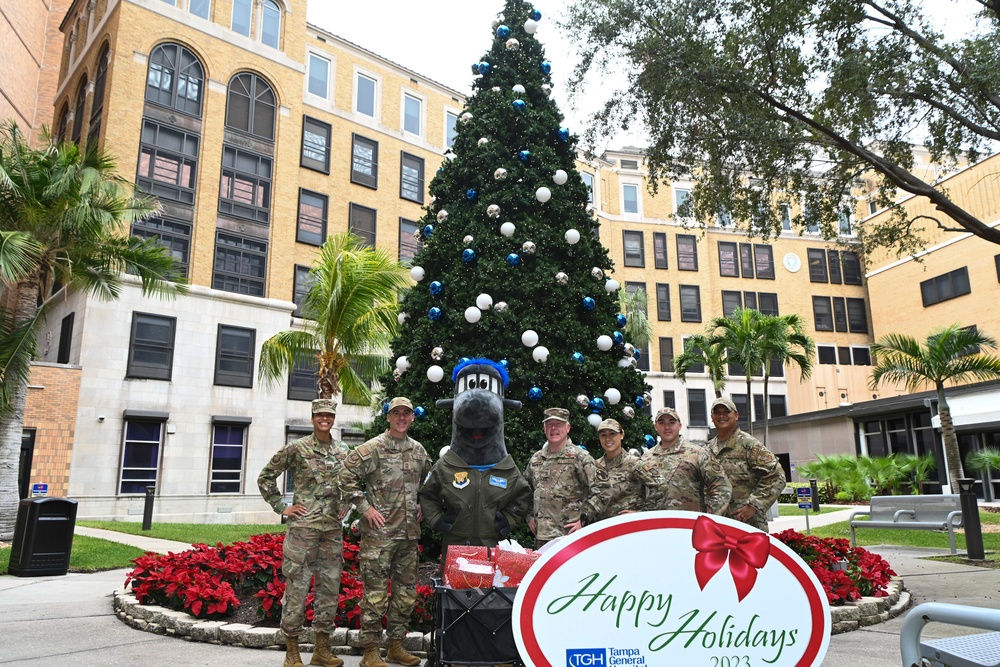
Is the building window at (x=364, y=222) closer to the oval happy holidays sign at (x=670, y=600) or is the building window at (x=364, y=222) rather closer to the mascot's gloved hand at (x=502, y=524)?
the mascot's gloved hand at (x=502, y=524)

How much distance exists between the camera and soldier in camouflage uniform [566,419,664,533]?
18.7 feet

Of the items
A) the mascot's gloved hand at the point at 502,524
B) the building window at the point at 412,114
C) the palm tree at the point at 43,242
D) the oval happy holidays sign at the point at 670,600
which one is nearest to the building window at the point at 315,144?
the building window at the point at 412,114

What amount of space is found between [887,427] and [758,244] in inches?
869

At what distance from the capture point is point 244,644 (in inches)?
237

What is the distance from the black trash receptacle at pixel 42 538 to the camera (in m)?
10.0

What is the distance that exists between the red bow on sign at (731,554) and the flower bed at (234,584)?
3557 mm

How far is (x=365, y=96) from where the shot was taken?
111 ft

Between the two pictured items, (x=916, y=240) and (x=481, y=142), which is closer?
(x=481, y=142)

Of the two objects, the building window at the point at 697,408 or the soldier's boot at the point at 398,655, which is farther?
the building window at the point at 697,408

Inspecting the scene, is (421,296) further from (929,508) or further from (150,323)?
(150,323)

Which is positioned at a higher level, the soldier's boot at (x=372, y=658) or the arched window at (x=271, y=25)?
the arched window at (x=271, y=25)

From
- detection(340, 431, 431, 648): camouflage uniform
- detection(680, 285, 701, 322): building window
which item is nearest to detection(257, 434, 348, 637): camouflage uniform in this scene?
detection(340, 431, 431, 648): camouflage uniform

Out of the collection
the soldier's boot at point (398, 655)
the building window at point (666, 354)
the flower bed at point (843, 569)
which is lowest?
the soldier's boot at point (398, 655)

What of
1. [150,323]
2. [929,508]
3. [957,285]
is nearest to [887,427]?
[957,285]
